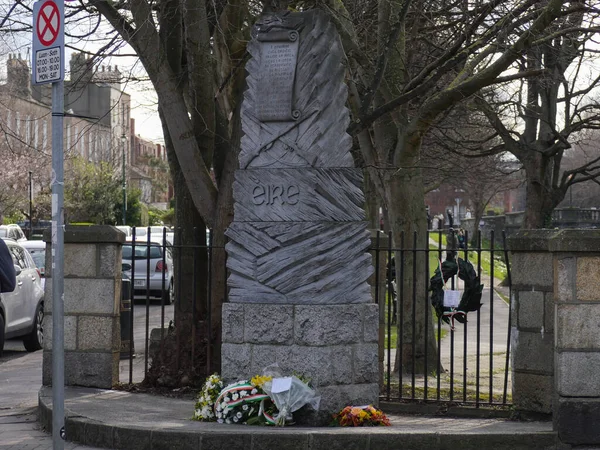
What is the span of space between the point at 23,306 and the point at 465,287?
8054mm

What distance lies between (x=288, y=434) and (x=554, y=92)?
16860 millimetres

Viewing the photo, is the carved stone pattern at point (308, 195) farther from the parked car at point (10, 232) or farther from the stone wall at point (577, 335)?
the parked car at point (10, 232)

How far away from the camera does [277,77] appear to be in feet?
28.6

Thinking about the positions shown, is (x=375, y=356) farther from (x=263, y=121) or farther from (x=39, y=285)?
(x=39, y=285)

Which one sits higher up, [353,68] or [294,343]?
[353,68]

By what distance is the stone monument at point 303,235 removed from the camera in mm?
8453

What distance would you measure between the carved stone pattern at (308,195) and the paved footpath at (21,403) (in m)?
2.60

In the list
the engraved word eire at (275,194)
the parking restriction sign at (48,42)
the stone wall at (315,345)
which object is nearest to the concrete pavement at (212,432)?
the stone wall at (315,345)

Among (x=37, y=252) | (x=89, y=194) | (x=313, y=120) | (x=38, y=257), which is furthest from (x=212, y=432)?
(x=89, y=194)

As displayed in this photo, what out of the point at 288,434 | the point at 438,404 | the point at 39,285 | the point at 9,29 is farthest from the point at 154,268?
the point at 288,434

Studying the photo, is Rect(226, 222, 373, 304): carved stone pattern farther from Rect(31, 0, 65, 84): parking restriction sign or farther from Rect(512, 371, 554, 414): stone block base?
Rect(31, 0, 65, 84): parking restriction sign

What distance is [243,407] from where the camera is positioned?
823 centimetres

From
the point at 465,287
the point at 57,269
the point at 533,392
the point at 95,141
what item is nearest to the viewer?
the point at 57,269

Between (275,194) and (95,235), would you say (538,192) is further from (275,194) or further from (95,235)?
(275,194)
